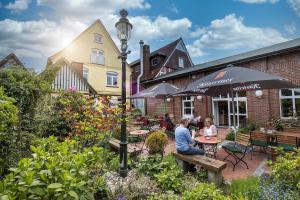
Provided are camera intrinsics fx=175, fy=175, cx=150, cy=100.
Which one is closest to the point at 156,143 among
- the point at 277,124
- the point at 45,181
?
the point at 45,181

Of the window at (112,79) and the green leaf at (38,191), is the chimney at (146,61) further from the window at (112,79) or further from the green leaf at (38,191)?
the green leaf at (38,191)

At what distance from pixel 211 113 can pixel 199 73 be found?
3087mm

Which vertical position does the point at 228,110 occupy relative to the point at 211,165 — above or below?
above

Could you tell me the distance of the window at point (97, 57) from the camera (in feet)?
67.7

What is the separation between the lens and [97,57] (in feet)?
69.0

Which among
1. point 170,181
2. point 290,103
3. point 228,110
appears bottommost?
point 170,181

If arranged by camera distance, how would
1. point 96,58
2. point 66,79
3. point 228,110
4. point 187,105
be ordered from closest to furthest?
1. point 228,110
2. point 66,79
3. point 187,105
4. point 96,58

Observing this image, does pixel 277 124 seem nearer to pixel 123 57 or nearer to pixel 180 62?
pixel 123 57

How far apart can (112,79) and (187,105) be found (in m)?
11.5

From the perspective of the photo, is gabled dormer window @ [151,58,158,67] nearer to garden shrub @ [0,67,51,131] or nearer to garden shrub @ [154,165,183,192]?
garden shrub @ [0,67,51,131]

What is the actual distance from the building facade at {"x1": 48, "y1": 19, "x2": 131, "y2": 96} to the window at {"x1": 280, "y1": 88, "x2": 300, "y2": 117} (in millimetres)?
16357

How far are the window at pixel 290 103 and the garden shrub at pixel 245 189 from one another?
7.30 m

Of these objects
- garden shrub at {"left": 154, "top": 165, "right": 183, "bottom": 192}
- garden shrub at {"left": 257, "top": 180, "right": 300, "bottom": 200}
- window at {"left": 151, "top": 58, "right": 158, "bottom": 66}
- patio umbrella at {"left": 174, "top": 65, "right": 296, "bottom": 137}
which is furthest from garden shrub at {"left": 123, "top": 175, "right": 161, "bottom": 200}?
window at {"left": 151, "top": 58, "right": 158, "bottom": 66}

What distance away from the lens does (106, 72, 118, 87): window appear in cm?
2193
